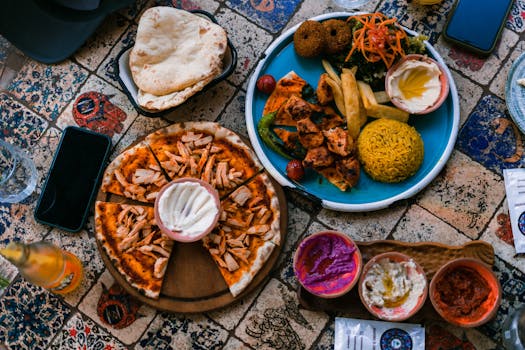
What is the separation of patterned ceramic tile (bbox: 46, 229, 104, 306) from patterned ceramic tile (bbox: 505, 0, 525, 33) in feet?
9.55

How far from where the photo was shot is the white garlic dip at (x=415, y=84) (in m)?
3.41

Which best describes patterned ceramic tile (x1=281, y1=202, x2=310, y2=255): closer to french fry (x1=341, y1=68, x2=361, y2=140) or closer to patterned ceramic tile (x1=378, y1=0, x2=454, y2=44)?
french fry (x1=341, y1=68, x2=361, y2=140)

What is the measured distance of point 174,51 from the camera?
3490 millimetres

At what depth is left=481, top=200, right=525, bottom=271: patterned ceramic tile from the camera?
137 inches

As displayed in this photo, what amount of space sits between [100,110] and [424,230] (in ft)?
7.02

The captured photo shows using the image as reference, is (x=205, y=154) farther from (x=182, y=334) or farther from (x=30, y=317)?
(x=30, y=317)

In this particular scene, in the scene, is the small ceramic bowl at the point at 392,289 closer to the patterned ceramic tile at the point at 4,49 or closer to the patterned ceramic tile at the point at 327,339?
the patterned ceramic tile at the point at 327,339

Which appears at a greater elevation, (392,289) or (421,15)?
(421,15)

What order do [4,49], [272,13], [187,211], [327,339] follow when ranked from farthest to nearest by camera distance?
[4,49]
[272,13]
[327,339]
[187,211]

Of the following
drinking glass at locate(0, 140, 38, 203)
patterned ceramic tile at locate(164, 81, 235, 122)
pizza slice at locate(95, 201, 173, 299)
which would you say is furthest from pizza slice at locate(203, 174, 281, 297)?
drinking glass at locate(0, 140, 38, 203)

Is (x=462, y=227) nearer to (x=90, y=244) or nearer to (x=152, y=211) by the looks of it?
(x=152, y=211)

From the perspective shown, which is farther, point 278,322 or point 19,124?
point 19,124

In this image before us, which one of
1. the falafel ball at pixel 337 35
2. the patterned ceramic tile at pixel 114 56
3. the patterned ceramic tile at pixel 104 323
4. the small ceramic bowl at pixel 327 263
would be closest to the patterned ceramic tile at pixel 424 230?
the small ceramic bowl at pixel 327 263

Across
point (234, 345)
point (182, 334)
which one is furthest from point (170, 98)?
point (234, 345)
